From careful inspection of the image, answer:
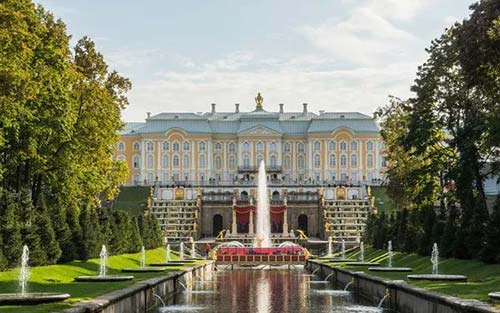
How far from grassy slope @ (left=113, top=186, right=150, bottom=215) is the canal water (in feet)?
176

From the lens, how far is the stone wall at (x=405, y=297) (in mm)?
13844

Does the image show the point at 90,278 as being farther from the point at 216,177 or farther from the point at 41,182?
the point at 216,177

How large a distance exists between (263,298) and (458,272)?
614cm

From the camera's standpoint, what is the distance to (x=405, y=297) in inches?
725

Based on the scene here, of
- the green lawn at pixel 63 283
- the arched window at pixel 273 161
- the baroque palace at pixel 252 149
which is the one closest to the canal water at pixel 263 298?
the green lawn at pixel 63 283

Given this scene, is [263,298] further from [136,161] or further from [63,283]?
[136,161]

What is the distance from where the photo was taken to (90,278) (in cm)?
2208

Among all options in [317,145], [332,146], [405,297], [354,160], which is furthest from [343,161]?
[405,297]

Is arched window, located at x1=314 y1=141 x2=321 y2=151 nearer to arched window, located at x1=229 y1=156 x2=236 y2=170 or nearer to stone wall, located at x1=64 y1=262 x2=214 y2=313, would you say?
arched window, located at x1=229 y1=156 x2=236 y2=170

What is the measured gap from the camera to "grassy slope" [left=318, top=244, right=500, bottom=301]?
674 inches

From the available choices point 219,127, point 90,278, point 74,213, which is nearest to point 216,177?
point 219,127

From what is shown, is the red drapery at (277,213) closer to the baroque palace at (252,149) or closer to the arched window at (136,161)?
the baroque palace at (252,149)

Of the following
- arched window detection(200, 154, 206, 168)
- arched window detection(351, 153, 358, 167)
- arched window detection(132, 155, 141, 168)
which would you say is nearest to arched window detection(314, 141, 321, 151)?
arched window detection(351, 153, 358, 167)

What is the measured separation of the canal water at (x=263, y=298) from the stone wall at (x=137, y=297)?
1.18 ft
